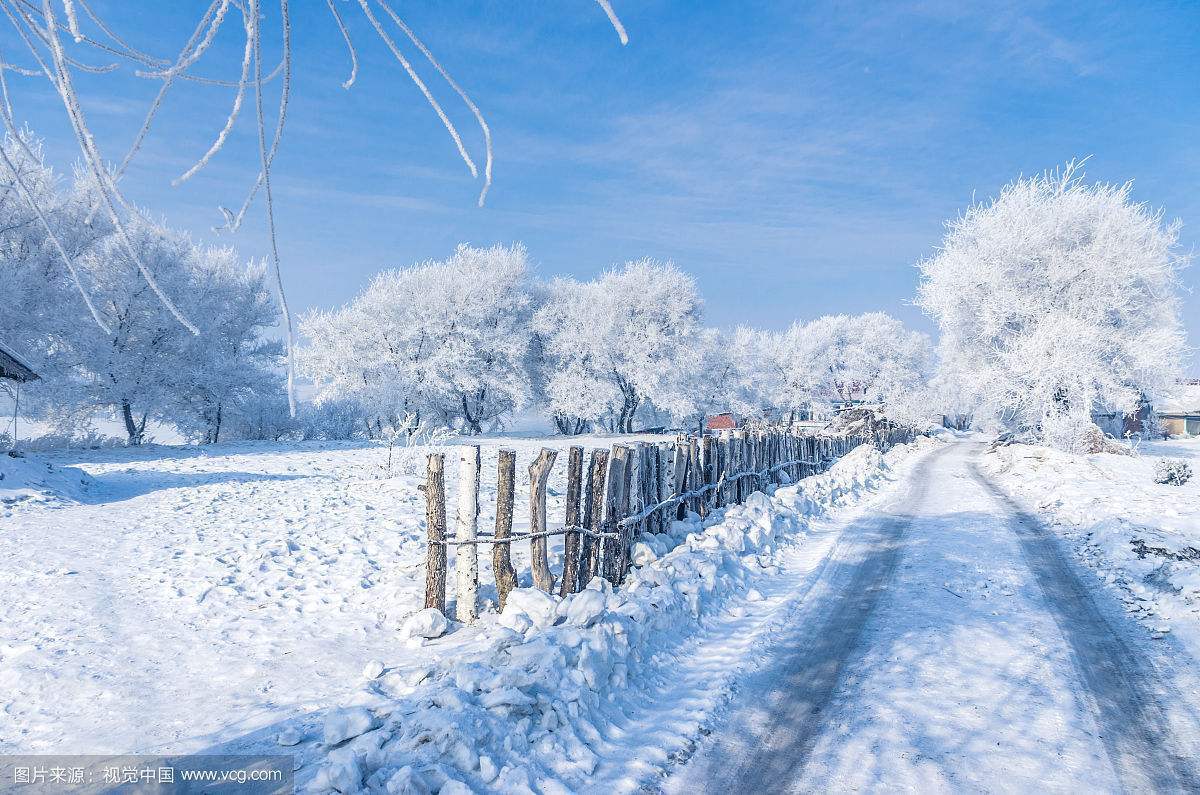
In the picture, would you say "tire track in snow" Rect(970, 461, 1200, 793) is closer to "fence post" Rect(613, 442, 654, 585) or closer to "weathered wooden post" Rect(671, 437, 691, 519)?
"fence post" Rect(613, 442, 654, 585)

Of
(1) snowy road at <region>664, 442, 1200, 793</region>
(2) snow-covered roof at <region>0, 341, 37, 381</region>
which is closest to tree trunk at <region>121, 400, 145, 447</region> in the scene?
(2) snow-covered roof at <region>0, 341, 37, 381</region>

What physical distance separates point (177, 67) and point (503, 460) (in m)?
5.02

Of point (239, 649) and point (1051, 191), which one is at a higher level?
point (1051, 191)

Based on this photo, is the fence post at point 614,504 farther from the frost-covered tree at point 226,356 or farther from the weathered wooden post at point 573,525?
the frost-covered tree at point 226,356

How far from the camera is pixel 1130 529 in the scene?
9.38 m

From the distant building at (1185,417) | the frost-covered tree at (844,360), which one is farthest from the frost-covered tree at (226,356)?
the distant building at (1185,417)

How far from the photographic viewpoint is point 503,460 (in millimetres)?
6461

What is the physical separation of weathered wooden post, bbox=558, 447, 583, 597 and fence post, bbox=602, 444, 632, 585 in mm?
385

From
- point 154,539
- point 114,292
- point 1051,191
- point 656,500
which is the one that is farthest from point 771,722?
point 1051,191

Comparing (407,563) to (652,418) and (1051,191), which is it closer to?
(1051,191)

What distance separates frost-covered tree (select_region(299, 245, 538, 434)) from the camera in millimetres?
34188

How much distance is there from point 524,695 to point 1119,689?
15.6ft

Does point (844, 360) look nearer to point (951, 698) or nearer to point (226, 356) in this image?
point (226, 356)

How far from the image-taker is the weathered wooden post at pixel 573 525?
6.88 m
